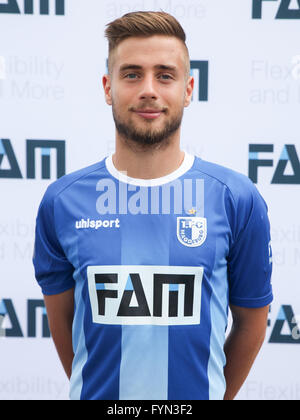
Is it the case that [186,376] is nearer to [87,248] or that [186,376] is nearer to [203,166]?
[87,248]

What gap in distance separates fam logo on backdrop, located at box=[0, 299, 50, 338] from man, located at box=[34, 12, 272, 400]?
0.72 meters

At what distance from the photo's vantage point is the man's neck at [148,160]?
1135 millimetres

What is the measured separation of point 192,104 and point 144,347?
1.07m

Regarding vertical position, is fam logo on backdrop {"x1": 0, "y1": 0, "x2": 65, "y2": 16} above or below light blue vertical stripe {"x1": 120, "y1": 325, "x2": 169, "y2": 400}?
above

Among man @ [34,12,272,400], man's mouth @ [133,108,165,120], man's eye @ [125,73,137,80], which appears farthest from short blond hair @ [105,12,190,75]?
man's mouth @ [133,108,165,120]

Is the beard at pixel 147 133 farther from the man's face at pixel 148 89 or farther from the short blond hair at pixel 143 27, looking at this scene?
the short blond hair at pixel 143 27

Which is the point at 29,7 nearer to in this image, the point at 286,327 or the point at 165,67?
the point at 165,67

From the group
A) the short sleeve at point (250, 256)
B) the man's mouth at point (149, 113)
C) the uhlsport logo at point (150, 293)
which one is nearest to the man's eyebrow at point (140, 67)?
the man's mouth at point (149, 113)

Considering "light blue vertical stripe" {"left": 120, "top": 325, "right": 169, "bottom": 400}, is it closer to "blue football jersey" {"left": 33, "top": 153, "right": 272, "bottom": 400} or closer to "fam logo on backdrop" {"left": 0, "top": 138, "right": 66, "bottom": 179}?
"blue football jersey" {"left": 33, "top": 153, "right": 272, "bottom": 400}

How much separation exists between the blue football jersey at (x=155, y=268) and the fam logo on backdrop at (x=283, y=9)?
3.02 ft

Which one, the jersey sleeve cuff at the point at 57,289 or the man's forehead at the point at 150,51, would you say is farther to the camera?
the jersey sleeve cuff at the point at 57,289

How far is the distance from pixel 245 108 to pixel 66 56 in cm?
78

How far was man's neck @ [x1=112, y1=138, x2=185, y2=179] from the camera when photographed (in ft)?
3.72

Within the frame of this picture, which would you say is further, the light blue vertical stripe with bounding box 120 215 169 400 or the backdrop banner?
the backdrop banner
